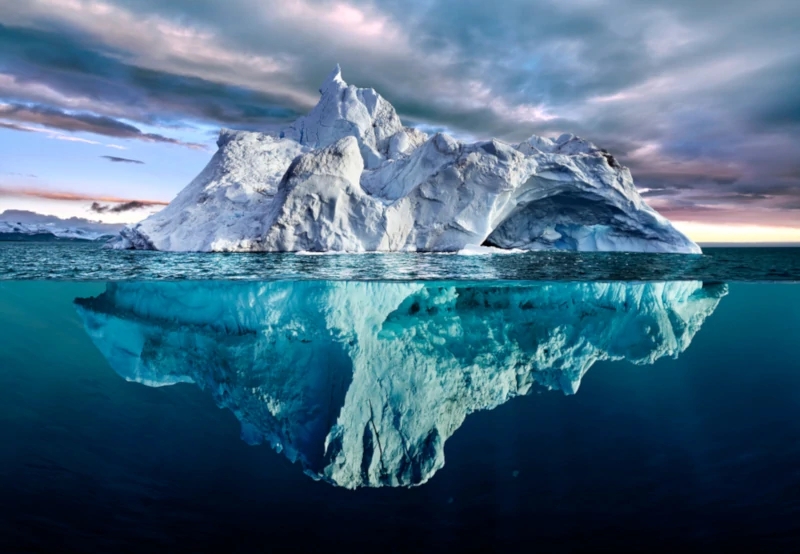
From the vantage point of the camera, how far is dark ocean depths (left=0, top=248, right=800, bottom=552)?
3688 millimetres

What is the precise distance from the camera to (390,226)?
75.0 ft

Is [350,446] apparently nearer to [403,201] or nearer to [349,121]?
[403,201]

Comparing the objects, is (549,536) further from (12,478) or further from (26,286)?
(26,286)

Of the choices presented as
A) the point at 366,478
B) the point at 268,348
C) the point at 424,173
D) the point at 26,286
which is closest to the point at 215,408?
the point at 268,348

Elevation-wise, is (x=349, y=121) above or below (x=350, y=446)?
above

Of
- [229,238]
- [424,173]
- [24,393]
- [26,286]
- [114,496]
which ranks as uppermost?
[424,173]

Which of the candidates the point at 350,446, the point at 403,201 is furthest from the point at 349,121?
the point at 350,446

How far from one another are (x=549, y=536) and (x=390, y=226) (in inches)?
779

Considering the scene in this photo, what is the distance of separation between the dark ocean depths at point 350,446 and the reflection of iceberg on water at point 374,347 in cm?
4

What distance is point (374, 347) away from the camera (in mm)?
7730

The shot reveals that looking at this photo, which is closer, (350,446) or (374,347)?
(350,446)

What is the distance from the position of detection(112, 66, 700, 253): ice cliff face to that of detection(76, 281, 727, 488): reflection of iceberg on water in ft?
33.0

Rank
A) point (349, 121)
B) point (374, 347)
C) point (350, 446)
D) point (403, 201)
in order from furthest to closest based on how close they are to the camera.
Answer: point (349, 121) < point (403, 201) < point (374, 347) < point (350, 446)

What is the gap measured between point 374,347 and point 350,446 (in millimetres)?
2697
